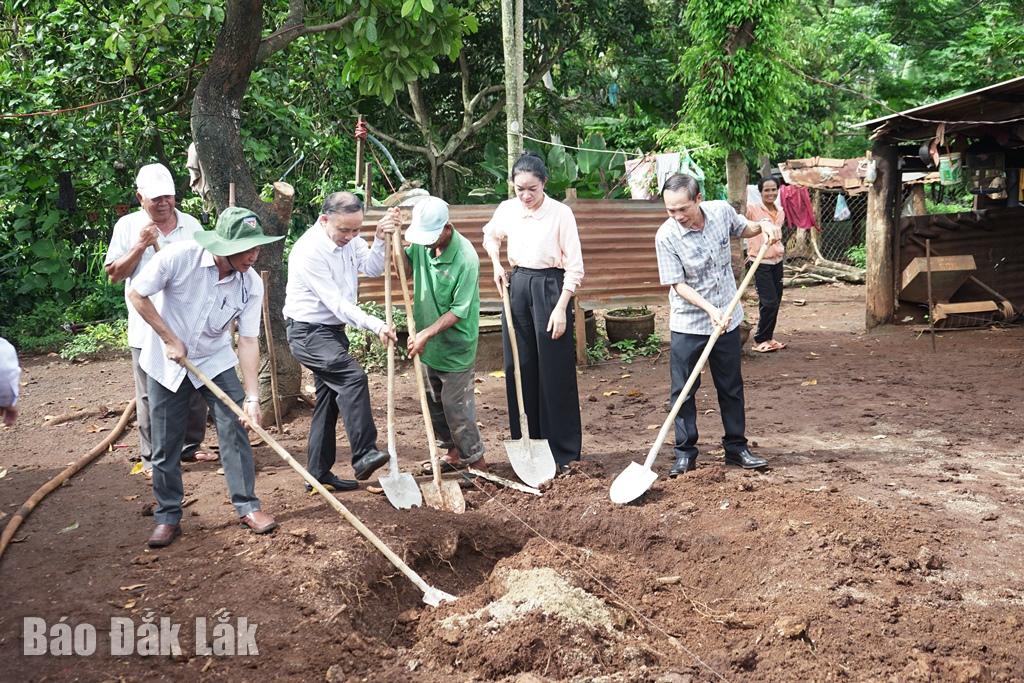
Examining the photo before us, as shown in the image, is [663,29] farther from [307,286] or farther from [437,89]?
[307,286]

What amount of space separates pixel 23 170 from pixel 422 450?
331 inches

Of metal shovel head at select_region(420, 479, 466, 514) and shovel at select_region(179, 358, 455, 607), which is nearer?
shovel at select_region(179, 358, 455, 607)

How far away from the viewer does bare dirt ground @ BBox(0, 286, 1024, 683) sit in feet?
12.2

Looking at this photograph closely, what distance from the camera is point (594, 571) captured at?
461cm

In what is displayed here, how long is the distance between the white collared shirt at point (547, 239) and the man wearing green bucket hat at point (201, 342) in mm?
1722

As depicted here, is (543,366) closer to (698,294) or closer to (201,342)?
(698,294)

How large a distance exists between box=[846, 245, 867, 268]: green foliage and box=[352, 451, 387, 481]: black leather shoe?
16268mm

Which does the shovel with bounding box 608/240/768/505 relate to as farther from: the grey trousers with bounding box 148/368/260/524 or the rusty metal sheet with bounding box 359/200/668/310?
the rusty metal sheet with bounding box 359/200/668/310

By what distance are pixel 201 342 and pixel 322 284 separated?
861mm

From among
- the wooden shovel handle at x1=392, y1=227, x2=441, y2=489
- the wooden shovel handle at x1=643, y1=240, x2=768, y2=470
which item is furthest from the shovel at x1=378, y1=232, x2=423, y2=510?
the wooden shovel handle at x1=643, y1=240, x2=768, y2=470

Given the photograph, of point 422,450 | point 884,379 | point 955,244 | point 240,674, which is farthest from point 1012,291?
point 240,674

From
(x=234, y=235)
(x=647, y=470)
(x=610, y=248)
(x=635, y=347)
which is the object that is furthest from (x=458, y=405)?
(x=635, y=347)

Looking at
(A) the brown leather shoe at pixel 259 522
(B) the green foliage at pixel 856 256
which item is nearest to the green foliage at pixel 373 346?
(A) the brown leather shoe at pixel 259 522

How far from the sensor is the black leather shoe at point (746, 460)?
19.5 ft
